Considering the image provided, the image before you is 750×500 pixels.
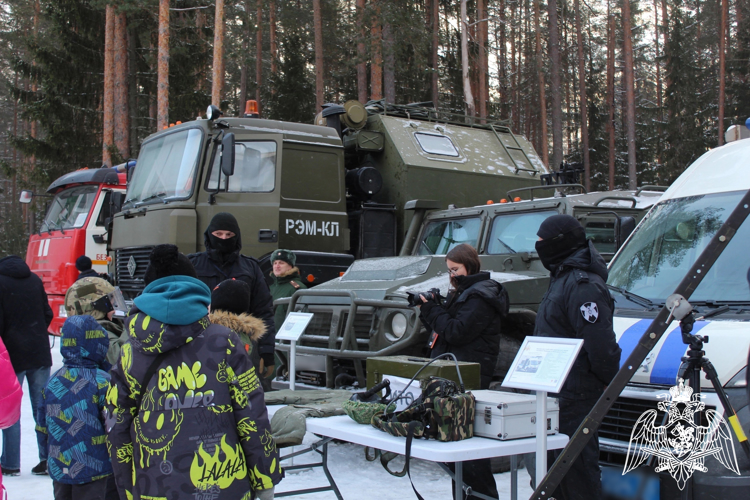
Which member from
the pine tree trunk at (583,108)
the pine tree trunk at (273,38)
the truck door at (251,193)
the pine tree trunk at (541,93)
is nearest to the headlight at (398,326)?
the truck door at (251,193)

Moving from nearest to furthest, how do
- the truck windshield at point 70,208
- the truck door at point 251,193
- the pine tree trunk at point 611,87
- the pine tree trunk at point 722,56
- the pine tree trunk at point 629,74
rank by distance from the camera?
the truck door at point 251,193, the truck windshield at point 70,208, the pine tree trunk at point 629,74, the pine tree trunk at point 722,56, the pine tree trunk at point 611,87

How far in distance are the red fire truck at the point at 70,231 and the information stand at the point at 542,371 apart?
348 inches

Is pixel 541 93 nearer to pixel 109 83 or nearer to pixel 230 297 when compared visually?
pixel 109 83

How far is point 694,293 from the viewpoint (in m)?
3.63

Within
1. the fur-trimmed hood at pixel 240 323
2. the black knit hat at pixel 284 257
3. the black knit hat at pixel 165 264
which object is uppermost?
the black knit hat at pixel 165 264

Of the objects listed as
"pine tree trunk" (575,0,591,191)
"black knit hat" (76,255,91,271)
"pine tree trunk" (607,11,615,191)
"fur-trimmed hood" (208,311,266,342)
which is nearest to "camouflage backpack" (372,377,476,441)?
"fur-trimmed hood" (208,311,266,342)

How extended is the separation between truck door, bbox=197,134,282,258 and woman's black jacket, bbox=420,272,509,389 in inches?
144

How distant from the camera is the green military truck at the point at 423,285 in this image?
16.5 feet

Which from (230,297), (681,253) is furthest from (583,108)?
(230,297)

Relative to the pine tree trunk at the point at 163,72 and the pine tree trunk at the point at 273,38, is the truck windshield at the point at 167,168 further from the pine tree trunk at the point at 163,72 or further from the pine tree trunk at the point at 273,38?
the pine tree trunk at the point at 273,38

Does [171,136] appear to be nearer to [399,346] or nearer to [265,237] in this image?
[265,237]

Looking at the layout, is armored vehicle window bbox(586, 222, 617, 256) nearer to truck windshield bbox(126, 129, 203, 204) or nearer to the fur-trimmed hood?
the fur-trimmed hood

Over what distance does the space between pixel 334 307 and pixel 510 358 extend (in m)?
1.46

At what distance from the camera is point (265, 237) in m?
7.39
